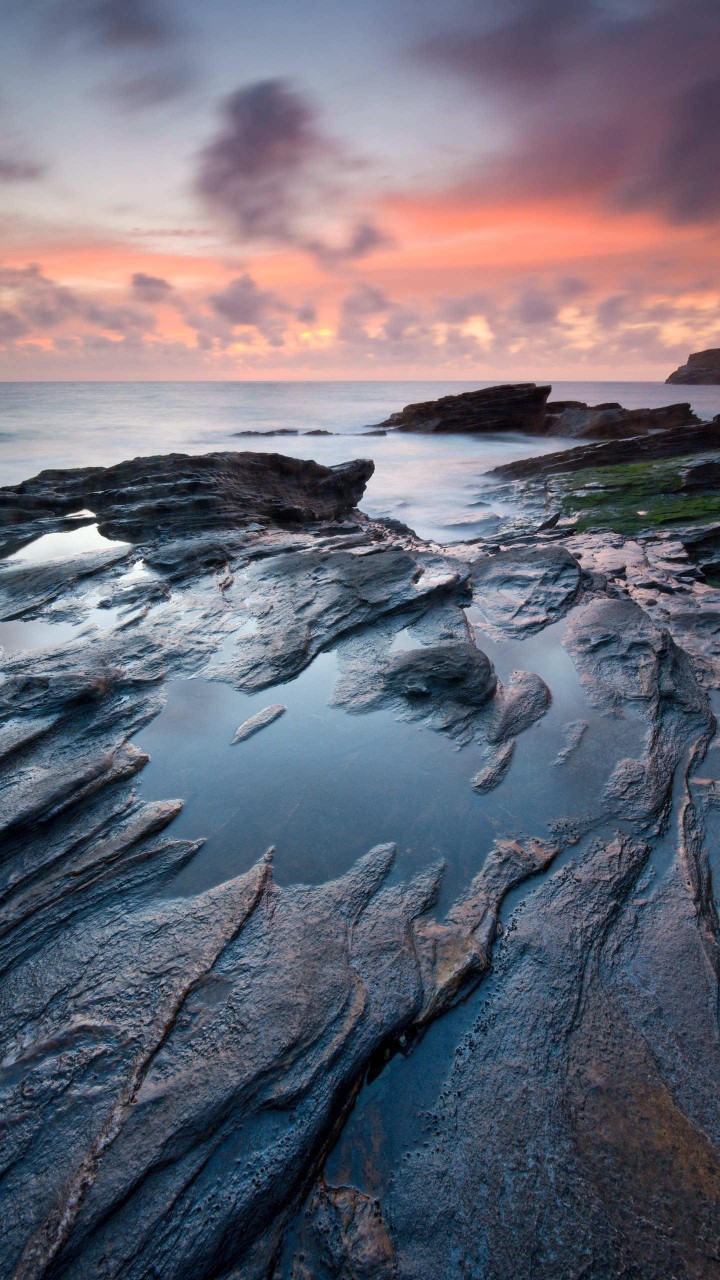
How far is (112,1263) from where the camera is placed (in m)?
2.02

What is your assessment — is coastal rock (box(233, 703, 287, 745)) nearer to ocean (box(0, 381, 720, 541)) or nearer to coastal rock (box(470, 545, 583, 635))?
coastal rock (box(470, 545, 583, 635))

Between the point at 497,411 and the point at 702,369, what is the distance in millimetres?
156692

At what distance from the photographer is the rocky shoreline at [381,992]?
6.97ft

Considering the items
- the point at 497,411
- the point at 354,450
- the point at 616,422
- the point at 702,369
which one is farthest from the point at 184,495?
the point at 702,369

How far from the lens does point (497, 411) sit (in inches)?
1384

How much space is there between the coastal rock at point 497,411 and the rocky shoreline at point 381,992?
3169 cm

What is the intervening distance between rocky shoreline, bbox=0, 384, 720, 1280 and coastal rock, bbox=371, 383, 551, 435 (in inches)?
1247

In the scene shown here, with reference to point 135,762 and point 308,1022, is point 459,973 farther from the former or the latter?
point 135,762

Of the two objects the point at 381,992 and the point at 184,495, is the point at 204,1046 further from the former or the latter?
the point at 184,495

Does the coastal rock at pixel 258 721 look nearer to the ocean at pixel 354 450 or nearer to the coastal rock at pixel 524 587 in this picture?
the coastal rock at pixel 524 587

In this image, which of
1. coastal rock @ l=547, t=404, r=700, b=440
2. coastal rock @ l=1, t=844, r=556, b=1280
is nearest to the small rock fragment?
coastal rock @ l=1, t=844, r=556, b=1280

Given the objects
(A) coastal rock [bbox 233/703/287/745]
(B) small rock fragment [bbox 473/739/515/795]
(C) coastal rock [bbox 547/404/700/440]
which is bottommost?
(B) small rock fragment [bbox 473/739/515/795]

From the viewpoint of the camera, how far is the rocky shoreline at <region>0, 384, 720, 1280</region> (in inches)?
83.7

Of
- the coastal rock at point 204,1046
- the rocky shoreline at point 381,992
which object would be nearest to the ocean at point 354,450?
the rocky shoreline at point 381,992
